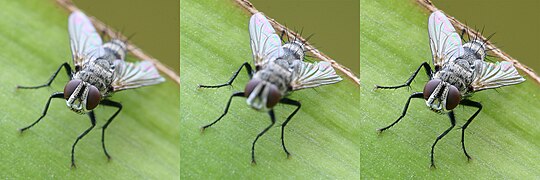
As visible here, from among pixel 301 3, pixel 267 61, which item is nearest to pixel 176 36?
pixel 267 61

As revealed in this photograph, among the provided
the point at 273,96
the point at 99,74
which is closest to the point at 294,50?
the point at 273,96

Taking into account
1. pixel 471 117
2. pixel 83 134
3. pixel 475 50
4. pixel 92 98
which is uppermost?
pixel 475 50

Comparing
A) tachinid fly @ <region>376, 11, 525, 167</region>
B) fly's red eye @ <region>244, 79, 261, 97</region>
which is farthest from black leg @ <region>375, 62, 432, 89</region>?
fly's red eye @ <region>244, 79, 261, 97</region>

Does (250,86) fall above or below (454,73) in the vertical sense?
below

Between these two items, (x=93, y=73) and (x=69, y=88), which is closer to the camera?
(x=69, y=88)

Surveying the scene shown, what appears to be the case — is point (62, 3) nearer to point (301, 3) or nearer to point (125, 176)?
point (125, 176)

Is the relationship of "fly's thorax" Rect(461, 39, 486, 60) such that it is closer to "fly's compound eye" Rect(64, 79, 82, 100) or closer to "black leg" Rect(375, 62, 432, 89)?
"black leg" Rect(375, 62, 432, 89)

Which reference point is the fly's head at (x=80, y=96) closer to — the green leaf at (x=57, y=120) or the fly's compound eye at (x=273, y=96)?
the green leaf at (x=57, y=120)

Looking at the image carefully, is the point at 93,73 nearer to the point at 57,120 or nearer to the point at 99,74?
the point at 99,74
